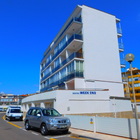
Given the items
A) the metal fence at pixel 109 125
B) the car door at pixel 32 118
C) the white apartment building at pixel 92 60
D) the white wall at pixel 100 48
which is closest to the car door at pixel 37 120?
the car door at pixel 32 118

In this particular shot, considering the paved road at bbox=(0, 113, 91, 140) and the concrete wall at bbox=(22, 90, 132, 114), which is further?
the concrete wall at bbox=(22, 90, 132, 114)

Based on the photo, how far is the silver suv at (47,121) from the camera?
10.6 meters

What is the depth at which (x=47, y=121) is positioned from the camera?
10797 millimetres

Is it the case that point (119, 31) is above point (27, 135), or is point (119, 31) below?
above

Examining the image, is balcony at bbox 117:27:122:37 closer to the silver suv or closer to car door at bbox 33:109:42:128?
the silver suv

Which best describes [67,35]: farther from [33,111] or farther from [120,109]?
[33,111]

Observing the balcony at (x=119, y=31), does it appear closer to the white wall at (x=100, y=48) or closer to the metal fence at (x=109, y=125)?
the white wall at (x=100, y=48)

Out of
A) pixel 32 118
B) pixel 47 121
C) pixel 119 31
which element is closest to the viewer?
pixel 47 121

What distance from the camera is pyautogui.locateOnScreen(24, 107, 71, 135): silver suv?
34.9 ft

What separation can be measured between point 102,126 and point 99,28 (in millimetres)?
23823

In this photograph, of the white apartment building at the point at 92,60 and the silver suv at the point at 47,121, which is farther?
the white apartment building at the point at 92,60

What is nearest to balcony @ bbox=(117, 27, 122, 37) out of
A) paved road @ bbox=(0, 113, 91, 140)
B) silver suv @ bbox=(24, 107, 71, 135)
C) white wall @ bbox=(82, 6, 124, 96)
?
white wall @ bbox=(82, 6, 124, 96)

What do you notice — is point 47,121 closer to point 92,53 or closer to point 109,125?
point 109,125

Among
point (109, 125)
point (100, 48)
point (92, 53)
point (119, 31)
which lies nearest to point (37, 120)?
point (109, 125)
